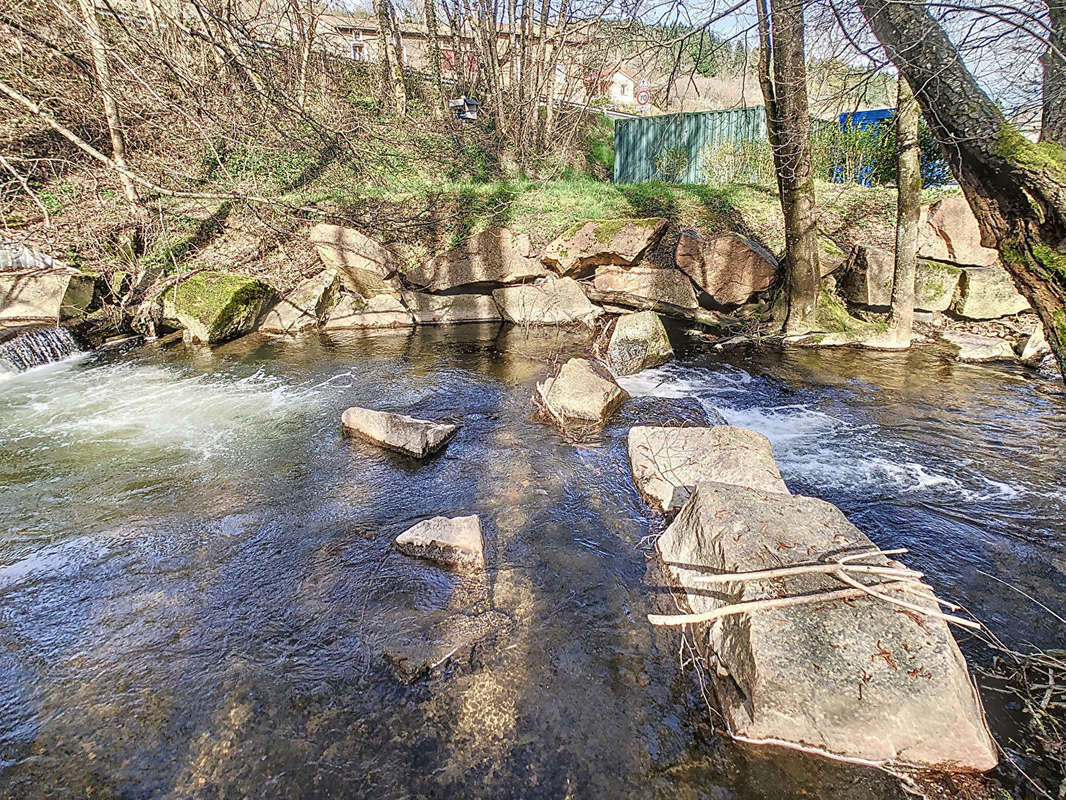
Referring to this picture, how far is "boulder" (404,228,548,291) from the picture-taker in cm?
1046

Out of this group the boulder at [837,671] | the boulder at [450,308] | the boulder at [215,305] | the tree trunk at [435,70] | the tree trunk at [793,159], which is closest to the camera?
the boulder at [837,671]

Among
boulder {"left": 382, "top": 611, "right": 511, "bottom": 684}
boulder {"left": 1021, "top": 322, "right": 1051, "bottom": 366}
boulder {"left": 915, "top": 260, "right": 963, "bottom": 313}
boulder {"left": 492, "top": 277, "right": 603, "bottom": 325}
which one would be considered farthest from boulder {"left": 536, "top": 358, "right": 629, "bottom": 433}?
boulder {"left": 915, "top": 260, "right": 963, "bottom": 313}

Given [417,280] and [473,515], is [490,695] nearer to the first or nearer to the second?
[473,515]

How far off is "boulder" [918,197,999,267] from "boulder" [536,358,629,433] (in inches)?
261

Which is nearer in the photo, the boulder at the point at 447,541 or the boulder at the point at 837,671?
the boulder at the point at 837,671

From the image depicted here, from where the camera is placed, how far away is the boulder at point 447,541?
12.0ft

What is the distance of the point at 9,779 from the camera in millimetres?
2398

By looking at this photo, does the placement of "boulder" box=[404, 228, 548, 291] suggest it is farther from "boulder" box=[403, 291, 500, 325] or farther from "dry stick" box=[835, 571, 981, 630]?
"dry stick" box=[835, 571, 981, 630]

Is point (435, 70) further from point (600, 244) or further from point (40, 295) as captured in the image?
point (40, 295)

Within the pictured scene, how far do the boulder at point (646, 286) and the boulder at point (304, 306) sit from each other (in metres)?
5.14

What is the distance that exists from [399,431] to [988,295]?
9506 millimetres

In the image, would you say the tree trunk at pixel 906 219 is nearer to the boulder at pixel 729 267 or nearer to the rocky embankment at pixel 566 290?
the rocky embankment at pixel 566 290

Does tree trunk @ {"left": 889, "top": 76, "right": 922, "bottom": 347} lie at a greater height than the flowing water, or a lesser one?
greater

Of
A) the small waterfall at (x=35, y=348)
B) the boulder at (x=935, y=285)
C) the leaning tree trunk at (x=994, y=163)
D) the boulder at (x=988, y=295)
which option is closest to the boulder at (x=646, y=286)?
the boulder at (x=935, y=285)
